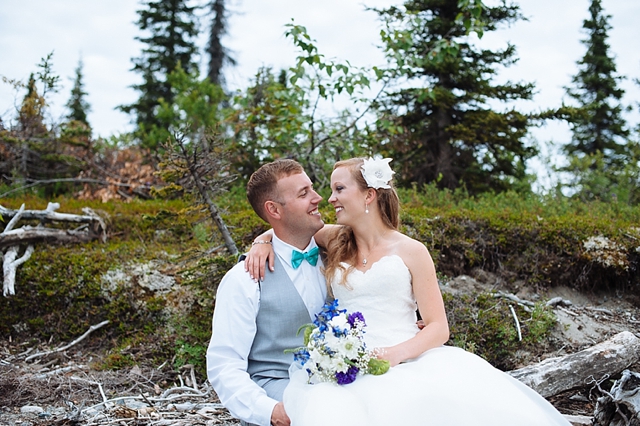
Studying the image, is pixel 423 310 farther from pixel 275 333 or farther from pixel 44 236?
pixel 44 236

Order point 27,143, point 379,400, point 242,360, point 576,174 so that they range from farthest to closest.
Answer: point 576,174
point 27,143
point 242,360
point 379,400

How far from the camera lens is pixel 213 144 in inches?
200

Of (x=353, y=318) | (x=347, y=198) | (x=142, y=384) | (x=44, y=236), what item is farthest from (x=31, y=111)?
(x=353, y=318)

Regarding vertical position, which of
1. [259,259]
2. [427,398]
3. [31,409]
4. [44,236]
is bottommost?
[31,409]

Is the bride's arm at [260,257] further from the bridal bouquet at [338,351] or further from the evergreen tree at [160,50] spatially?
the evergreen tree at [160,50]

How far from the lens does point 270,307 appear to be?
3260mm

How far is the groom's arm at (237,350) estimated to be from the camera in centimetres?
293

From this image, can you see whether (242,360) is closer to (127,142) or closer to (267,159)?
(267,159)

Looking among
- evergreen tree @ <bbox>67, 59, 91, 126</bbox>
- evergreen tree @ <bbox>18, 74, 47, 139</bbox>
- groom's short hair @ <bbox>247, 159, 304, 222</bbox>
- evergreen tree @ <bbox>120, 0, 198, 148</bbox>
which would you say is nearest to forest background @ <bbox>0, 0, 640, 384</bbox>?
evergreen tree @ <bbox>18, 74, 47, 139</bbox>

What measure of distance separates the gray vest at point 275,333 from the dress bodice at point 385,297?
36 cm

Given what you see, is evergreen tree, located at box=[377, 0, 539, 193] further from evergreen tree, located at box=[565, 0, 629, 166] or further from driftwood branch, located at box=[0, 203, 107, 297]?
evergreen tree, located at box=[565, 0, 629, 166]

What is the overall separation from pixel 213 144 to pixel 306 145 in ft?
10.1

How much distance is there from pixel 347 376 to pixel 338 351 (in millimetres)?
144

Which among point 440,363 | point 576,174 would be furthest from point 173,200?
point 576,174
